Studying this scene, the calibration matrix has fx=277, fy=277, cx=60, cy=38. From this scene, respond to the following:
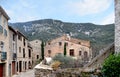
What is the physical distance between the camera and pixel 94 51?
2431 inches

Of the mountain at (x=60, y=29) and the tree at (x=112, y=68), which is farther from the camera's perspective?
the mountain at (x=60, y=29)

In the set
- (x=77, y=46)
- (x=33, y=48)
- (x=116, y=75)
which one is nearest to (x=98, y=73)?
(x=116, y=75)

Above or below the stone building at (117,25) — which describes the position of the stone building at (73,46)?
below

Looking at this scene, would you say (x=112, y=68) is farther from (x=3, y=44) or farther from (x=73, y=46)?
(x=73, y=46)

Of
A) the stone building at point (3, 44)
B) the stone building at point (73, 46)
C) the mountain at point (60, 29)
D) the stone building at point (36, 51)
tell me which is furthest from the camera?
the mountain at point (60, 29)

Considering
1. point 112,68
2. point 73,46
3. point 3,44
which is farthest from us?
point 73,46

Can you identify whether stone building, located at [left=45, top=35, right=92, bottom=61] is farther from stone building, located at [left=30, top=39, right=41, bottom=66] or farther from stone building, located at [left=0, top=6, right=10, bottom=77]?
stone building, located at [left=0, top=6, right=10, bottom=77]

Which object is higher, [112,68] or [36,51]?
[112,68]

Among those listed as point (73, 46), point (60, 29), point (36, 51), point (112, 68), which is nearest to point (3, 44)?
point (112, 68)

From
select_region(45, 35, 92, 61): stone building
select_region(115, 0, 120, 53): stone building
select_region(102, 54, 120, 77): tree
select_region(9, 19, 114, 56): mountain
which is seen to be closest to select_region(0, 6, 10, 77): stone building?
select_region(115, 0, 120, 53): stone building

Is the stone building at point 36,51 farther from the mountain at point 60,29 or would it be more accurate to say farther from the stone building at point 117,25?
the stone building at point 117,25

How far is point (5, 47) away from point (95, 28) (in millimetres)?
75060

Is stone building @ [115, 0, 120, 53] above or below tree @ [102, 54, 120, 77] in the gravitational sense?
above

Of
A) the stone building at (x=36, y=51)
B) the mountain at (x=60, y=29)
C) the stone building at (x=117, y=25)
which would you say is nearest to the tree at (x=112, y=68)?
the stone building at (x=117, y=25)
